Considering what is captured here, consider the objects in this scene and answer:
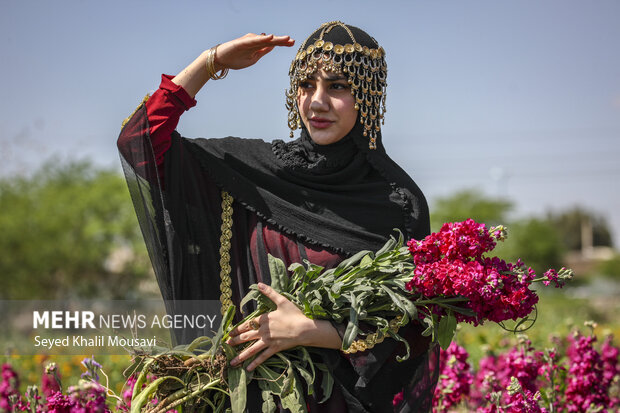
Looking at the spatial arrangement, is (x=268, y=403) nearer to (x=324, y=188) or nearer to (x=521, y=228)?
(x=324, y=188)

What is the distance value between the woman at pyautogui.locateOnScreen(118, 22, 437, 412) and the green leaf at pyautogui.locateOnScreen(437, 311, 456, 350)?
0.14 metres

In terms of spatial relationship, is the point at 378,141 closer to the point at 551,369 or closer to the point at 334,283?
the point at 334,283

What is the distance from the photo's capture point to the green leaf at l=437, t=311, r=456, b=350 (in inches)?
77.4

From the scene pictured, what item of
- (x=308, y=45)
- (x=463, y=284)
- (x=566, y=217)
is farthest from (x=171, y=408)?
(x=566, y=217)

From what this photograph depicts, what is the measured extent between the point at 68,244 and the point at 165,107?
55.2 ft

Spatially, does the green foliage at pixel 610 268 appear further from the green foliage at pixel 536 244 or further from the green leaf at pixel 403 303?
the green leaf at pixel 403 303

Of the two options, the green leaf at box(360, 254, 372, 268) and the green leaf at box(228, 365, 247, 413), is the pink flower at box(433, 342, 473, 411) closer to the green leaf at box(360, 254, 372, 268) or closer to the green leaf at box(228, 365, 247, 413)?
the green leaf at box(360, 254, 372, 268)

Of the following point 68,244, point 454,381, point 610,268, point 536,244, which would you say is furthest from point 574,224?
point 454,381

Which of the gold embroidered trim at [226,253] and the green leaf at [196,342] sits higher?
the gold embroidered trim at [226,253]

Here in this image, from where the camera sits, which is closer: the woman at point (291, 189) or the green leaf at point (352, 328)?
the green leaf at point (352, 328)

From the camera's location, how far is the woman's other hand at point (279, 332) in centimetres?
190

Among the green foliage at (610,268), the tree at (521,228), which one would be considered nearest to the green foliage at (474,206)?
the tree at (521,228)

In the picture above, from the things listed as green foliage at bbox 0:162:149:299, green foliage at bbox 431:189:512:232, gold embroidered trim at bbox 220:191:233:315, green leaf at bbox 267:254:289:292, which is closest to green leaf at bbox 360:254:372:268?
green leaf at bbox 267:254:289:292

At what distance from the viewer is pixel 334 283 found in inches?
78.1
